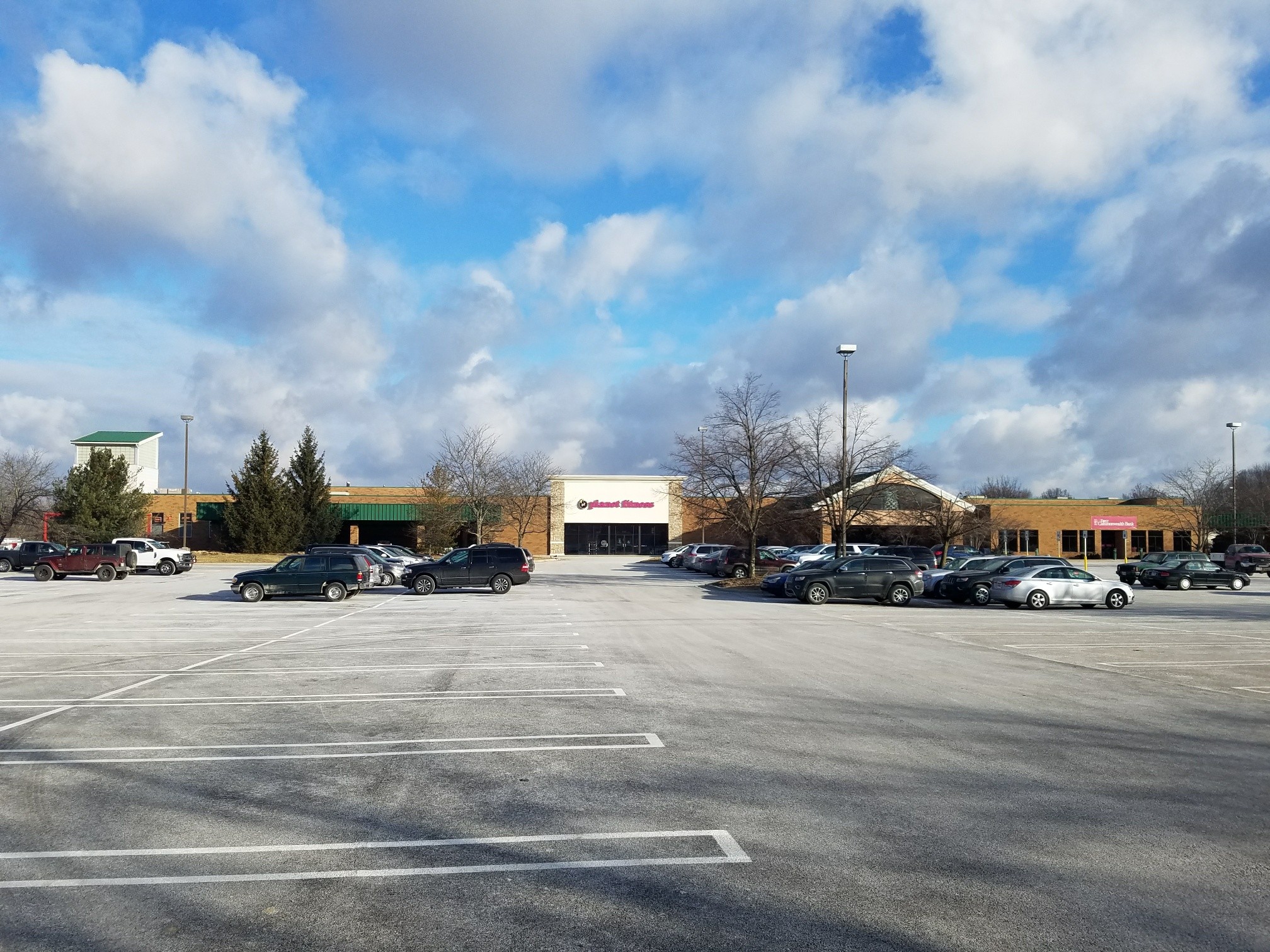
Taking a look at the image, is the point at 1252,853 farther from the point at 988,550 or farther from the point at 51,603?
the point at 988,550

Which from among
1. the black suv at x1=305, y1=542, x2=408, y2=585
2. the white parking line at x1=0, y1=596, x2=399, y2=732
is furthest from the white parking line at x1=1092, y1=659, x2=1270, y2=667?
the black suv at x1=305, y1=542, x2=408, y2=585

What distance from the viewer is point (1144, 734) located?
909cm

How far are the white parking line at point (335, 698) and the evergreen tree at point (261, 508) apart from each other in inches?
1960

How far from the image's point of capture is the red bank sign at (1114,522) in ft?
225

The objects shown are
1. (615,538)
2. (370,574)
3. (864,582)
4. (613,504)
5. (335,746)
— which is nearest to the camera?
(335,746)

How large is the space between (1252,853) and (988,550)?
198ft

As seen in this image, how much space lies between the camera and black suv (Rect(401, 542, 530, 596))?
30.9 m

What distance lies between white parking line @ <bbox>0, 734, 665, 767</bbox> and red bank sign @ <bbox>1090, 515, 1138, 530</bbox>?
6819 centimetres

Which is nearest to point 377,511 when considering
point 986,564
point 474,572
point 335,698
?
point 474,572

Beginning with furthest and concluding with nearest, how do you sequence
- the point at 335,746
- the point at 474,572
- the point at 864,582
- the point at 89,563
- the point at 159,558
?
1. the point at 159,558
2. the point at 89,563
3. the point at 474,572
4. the point at 864,582
5. the point at 335,746

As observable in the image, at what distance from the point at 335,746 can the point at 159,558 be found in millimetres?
38755

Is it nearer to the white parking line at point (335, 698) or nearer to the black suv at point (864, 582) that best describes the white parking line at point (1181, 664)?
the white parking line at point (335, 698)

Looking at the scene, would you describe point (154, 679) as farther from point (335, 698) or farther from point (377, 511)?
point (377, 511)

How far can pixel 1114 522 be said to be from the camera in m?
68.7
